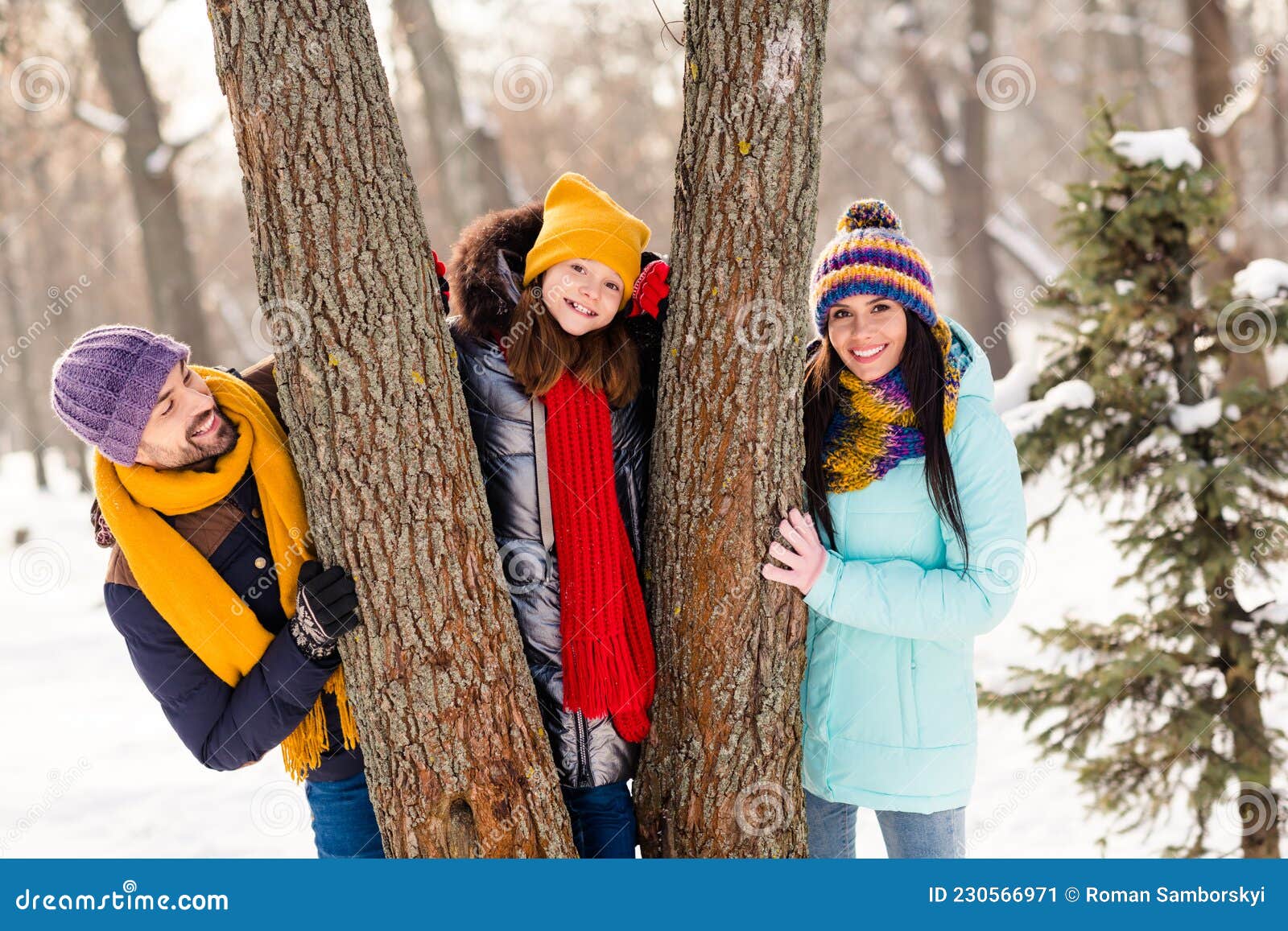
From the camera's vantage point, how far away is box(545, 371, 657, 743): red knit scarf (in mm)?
2430

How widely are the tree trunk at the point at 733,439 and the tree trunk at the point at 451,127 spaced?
8.25 m

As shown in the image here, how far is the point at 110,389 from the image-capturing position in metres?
2.27

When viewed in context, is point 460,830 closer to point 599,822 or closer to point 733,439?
point 599,822

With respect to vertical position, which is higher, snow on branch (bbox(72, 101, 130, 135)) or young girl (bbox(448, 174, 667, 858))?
snow on branch (bbox(72, 101, 130, 135))

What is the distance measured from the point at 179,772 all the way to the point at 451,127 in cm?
687

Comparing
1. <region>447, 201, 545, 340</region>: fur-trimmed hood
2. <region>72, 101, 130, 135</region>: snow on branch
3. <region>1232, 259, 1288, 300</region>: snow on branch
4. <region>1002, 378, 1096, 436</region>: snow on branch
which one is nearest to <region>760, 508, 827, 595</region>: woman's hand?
<region>447, 201, 545, 340</region>: fur-trimmed hood

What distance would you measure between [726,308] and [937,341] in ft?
1.95

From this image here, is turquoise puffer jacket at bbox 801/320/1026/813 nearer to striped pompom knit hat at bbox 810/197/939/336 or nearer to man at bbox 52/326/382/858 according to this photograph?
striped pompom knit hat at bbox 810/197/939/336

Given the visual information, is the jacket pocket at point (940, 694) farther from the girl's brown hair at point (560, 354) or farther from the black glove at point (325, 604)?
the black glove at point (325, 604)

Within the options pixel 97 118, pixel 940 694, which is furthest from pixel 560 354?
pixel 97 118
